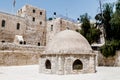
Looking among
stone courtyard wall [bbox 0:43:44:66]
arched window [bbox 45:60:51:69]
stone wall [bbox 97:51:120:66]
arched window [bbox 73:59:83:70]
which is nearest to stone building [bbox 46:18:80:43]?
stone courtyard wall [bbox 0:43:44:66]

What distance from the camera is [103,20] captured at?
29203 millimetres

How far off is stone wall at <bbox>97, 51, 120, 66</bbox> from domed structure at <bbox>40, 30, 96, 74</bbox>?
1013 centimetres

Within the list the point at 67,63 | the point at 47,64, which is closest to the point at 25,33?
the point at 47,64

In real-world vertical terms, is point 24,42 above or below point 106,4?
below

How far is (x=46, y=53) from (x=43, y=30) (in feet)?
72.3

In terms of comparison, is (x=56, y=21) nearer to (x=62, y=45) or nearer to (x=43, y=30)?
(x=43, y=30)

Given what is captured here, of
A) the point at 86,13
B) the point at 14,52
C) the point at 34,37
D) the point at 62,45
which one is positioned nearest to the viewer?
the point at 62,45

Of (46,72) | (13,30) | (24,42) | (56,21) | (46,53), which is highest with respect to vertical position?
(56,21)

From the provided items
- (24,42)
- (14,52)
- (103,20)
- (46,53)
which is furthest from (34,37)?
(46,53)

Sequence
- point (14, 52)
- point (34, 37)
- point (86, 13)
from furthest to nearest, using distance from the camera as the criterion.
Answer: point (34, 37), point (86, 13), point (14, 52)

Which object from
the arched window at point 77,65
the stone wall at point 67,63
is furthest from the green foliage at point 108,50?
the arched window at point 77,65

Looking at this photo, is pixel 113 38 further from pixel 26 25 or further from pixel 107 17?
pixel 26 25

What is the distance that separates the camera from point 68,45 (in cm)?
1691

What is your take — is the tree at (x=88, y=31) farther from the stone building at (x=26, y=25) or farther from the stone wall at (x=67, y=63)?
Result: the stone wall at (x=67, y=63)
